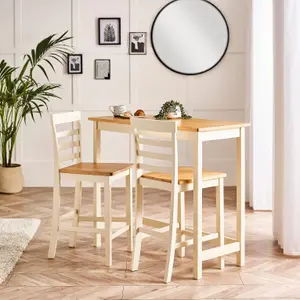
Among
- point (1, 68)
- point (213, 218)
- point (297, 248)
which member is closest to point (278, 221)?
point (297, 248)

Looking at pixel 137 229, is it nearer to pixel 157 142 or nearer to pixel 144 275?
pixel 144 275

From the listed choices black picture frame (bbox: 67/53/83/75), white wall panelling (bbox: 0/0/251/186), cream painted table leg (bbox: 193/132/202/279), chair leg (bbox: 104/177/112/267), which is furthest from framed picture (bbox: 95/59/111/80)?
cream painted table leg (bbox: 193/132/202/279)

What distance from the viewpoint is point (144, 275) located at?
4258mm

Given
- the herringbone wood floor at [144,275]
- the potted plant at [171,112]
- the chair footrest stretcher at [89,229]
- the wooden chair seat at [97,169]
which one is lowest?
the herringbone wood floor at [144,275]

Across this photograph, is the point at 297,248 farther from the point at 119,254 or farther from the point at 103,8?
the point at 103,8

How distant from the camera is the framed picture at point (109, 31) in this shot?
24.2 ft

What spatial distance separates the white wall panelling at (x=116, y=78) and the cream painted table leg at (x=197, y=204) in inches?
131

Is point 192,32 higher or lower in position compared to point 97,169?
higher

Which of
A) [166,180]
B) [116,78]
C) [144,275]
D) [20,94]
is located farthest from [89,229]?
[116,78]

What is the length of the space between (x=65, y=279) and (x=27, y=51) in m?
3.82

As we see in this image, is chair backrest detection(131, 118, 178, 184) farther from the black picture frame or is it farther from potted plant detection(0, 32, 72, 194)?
the black picture frame

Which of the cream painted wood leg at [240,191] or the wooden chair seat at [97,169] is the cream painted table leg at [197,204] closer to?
the cream painted wood leg at [240,191]

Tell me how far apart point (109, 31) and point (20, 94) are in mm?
1212

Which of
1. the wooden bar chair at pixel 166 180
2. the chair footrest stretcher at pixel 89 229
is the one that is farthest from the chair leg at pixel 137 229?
the chair footrest stretcher at pixel 89 229
